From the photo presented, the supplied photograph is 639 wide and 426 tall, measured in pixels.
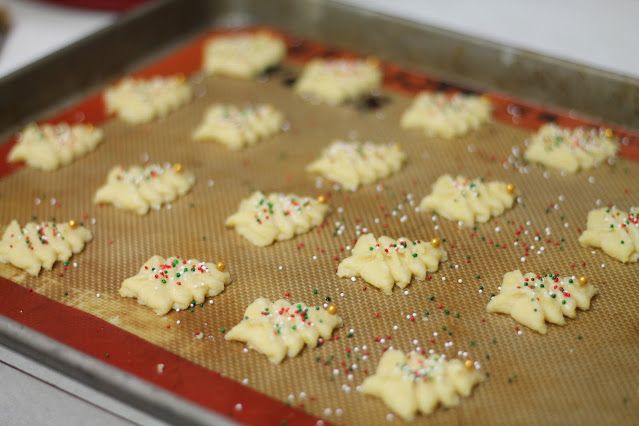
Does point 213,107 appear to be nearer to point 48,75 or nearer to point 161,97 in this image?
point 161,97

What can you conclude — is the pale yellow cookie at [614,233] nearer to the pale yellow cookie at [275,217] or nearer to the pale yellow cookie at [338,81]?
the pale yellow cookie at [275,217]

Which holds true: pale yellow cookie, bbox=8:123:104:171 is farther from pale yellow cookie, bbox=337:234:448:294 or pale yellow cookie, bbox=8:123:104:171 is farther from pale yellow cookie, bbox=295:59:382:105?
pale yellow cookie, bbox=337:234:448:294

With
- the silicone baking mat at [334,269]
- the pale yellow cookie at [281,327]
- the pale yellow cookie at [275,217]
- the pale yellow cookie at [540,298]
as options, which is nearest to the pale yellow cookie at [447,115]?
the silicone baking mat at [334,269]

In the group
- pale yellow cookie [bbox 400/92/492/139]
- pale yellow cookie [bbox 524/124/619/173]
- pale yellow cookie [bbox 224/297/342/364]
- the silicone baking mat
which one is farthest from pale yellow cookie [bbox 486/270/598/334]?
pale yellow cookie [bbox 400/92/492/139]

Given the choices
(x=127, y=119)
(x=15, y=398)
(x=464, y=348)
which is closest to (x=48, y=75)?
(x=127, y=119)

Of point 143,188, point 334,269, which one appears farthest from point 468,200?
point 143,188

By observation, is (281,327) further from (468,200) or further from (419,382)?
(468,200)
